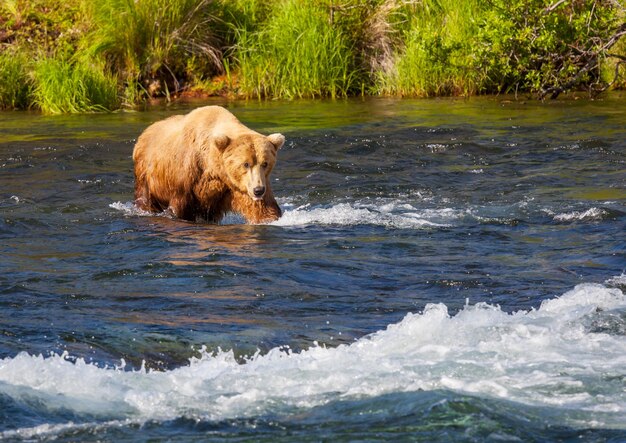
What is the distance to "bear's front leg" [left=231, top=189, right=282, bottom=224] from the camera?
923 cm

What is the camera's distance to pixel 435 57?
52.5 ft

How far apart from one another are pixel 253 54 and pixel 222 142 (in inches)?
375

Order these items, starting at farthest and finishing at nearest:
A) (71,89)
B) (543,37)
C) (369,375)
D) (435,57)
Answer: (71,89), (435,57), (543,37), (369,375)

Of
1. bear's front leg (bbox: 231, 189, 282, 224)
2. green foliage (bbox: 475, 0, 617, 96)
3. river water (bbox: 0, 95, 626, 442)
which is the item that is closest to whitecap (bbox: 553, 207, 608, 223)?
river water (bbox: 0, 95, 626, 442)

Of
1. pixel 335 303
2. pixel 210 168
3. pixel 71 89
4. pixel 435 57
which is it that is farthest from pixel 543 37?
pixel 335 303

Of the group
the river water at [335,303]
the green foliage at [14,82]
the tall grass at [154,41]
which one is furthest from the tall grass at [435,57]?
the green foliage at [14,82]

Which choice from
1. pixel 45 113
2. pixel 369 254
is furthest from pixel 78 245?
pixel 45 113

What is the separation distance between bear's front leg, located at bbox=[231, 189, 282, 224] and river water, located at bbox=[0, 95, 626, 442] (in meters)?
0.11

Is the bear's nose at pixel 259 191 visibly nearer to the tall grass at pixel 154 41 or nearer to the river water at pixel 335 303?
the river water at pixel 335 303

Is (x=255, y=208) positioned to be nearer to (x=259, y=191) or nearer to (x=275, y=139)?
(x=259, y=191)

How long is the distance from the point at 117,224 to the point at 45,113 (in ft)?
26.9

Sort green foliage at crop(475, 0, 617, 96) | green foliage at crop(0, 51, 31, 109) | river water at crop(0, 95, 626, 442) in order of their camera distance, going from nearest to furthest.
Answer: river water at crop(0, 95, 626, 442) < green foliage at crop(475, 0, 617, 96) < green foliage at crop(0, 51, 31, 109)

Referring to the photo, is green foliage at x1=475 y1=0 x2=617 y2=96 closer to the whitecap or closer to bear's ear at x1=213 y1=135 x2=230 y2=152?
the whitecap

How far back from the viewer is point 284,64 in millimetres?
18109
